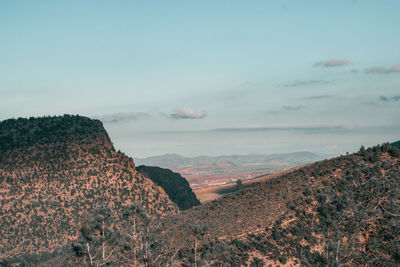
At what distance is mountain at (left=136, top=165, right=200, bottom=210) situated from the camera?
4609 inches

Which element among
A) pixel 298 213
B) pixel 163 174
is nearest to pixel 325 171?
pixel 298 213

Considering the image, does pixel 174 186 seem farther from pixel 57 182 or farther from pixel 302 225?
pixel 302 225

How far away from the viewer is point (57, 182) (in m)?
65.9

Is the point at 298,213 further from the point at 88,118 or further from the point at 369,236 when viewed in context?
the point at 88,118

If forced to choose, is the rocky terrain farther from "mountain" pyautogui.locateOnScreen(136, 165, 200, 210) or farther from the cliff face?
"mountain" pyautogui.locateOnScreen(136, 165, 200, 210)

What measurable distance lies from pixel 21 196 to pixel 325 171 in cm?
4859

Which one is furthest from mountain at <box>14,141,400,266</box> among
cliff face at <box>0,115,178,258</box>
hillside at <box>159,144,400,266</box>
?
cliff face at <box>0,115,178,258</box>

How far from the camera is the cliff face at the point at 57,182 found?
57.3m

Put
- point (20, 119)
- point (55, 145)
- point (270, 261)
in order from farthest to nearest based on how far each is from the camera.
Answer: point (20, 119) < point (55, 145) < point (270, 261)

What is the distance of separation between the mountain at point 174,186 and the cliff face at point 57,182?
3943 centimetres

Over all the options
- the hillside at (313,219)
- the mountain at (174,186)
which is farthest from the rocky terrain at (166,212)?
the mountain at (174,186)

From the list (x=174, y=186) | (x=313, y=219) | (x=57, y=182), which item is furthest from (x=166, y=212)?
(x=174, y=186)

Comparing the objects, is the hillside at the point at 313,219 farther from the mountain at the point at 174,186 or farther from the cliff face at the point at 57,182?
the mountain at the point at 174,186

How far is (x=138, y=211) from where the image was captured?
2717 cm
